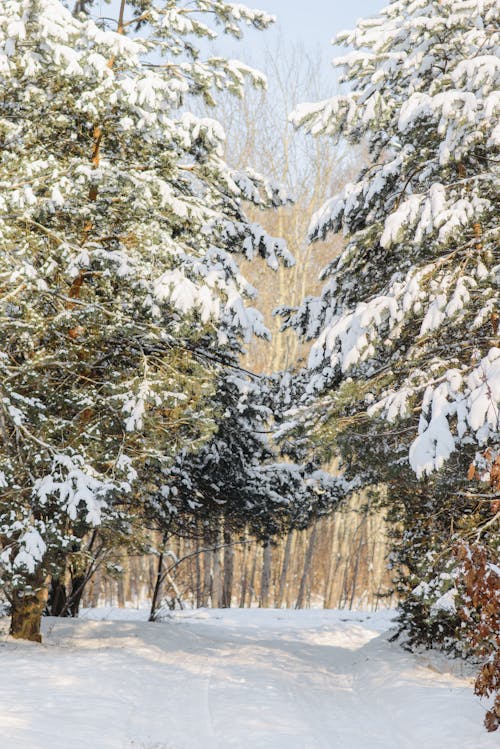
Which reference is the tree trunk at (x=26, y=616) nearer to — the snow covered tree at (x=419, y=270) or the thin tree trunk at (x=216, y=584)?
the snow covered tree at (x=419, y=270)

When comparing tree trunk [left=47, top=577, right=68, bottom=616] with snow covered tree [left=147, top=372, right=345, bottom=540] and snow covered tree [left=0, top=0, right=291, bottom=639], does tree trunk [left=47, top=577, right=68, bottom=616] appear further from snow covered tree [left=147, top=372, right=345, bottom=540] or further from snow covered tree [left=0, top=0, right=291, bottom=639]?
snow covered tree [left=0, top=0, right=291, bottom=639]

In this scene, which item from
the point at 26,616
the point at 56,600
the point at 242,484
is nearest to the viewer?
the point at 26,616

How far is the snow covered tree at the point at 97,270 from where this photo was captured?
7.98m

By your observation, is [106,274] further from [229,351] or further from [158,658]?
[158,658]

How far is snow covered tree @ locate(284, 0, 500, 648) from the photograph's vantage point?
22.1 ft

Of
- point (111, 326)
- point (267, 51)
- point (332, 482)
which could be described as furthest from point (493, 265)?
point (267, 51)

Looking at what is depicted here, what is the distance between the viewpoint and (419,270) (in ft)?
23.8

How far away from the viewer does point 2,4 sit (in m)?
7.88

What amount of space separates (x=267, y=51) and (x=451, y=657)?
22460mm

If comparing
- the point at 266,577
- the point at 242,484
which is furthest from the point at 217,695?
the point at 266,577

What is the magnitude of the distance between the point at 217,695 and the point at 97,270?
18.1ft

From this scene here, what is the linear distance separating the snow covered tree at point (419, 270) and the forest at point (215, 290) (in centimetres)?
3

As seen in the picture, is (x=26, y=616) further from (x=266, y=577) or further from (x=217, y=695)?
(x=266, y=577)

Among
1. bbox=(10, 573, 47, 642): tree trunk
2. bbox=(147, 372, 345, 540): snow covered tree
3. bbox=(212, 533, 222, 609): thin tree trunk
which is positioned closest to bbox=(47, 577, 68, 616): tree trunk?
bbox=(147, 372, 345, 540): snow covered tree
